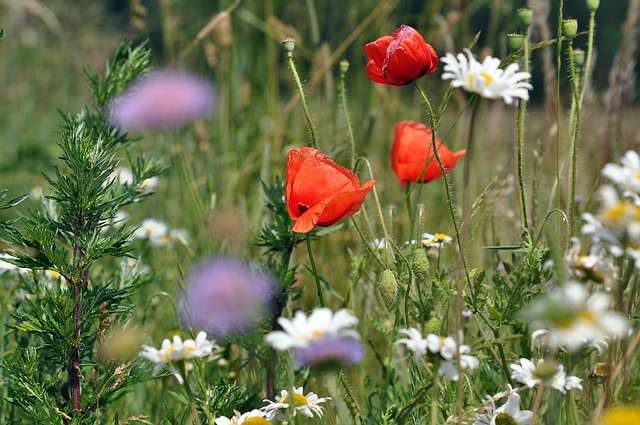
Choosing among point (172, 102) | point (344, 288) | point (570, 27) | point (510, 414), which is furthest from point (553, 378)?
point (172, 102)

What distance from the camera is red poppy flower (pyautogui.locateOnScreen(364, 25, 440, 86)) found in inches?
38.3

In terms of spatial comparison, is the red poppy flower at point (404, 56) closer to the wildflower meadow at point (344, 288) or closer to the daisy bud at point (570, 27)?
→ the wildflower meadow at point (344, 288)

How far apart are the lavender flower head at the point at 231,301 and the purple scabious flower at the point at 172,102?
0.29m

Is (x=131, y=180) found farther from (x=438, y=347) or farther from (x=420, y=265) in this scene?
(x=438, y=347)

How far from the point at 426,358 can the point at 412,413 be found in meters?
0.13

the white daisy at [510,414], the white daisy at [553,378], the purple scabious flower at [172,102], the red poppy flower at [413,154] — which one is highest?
the purple scabious flower at [172,102]

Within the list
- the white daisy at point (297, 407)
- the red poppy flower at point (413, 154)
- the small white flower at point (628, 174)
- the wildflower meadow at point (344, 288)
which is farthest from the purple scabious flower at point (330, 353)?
the red poppy flower at point (413, 154)

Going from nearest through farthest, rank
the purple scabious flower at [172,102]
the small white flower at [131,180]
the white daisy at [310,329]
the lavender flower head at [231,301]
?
the white daisy at [310,329] → the lavender flower head at [231,301] → the small white flower at [131,180] → the purple scabious flower at [172,102]

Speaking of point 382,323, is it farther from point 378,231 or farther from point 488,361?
point 378,231

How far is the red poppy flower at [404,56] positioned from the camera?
972 mm

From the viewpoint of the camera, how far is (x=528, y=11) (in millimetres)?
982

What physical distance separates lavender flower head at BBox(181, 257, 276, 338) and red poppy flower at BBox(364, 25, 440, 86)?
0.34 metres

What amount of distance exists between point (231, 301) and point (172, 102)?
45.6 inches

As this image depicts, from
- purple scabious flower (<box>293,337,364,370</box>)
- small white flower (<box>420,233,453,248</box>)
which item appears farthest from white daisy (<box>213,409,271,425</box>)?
small white flower (<box>420,233,453,248</box>)
